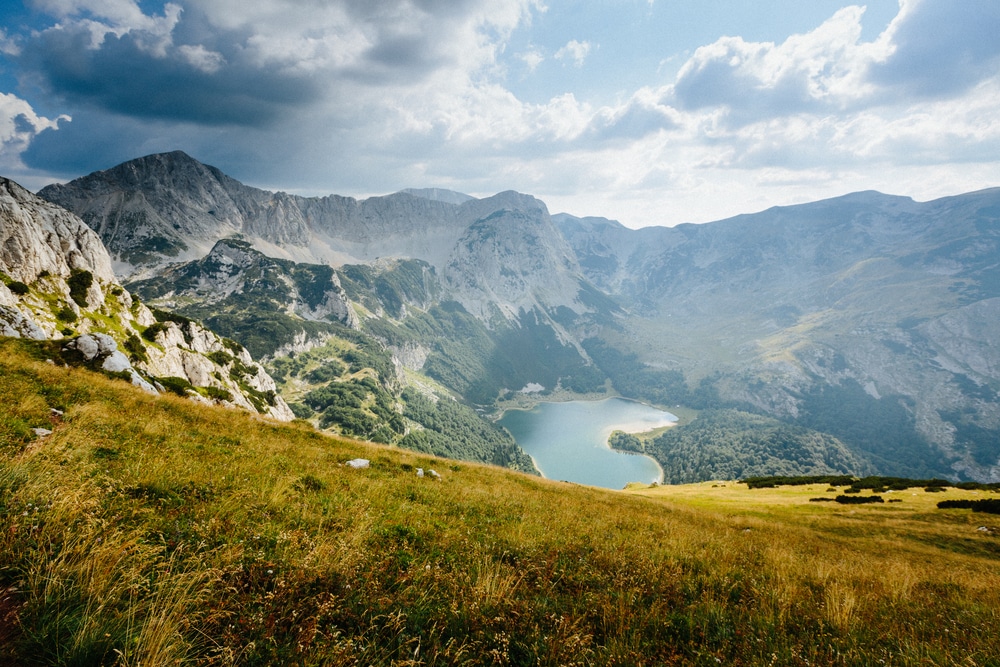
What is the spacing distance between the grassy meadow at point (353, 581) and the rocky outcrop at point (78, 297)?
132ft

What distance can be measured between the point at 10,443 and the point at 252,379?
118084mm

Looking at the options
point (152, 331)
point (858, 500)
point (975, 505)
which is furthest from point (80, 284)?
point (975, 505)

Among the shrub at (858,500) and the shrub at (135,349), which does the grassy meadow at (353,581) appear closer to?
the shrub at (858,500)

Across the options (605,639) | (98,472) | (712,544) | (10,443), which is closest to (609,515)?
(712,544)

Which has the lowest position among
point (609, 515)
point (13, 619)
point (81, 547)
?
point (609, 515)

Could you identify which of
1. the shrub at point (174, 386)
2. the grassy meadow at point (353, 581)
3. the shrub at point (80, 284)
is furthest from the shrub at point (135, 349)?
the grassy meadow at point (353, 581)

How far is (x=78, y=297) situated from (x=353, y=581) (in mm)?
90420

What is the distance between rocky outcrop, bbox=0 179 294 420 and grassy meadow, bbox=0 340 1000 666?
40.3 m

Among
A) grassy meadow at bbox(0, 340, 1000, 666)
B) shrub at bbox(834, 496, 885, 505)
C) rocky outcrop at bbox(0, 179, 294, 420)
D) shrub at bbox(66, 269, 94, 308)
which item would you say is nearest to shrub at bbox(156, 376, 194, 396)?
rocky outcrop at bbox(0, 179, 294, 420)

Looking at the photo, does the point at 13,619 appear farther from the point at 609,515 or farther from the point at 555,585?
the point at 609,515

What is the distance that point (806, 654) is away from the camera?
238 inches

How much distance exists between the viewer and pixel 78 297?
64750mm

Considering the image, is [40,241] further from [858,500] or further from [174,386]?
[858,500]

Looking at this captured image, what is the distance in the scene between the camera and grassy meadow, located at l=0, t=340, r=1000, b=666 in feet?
13.6
